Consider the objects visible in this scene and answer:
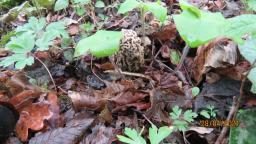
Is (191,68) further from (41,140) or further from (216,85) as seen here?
(41,140)

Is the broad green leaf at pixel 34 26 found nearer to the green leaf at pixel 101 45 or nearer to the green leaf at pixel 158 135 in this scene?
the green leaf at pixel 101 45

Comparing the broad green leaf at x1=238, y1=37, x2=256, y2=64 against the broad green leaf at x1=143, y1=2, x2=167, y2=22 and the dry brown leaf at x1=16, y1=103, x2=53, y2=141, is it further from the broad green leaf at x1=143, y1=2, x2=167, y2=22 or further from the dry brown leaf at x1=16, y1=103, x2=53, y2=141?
the dry brown leaf at x1=16, y1=103, x2=53, y2=141

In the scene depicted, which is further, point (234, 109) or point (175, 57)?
point (175, 57)

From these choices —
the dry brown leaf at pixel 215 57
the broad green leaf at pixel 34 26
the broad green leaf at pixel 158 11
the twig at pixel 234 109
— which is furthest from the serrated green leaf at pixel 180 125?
the broad green leaf at pixel 34 26

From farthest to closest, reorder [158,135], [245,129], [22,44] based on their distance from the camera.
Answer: [22,44], [245,129], [158,135]

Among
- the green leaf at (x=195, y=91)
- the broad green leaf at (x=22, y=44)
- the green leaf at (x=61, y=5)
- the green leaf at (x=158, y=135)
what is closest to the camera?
the green leaf at (x=158, y=135)

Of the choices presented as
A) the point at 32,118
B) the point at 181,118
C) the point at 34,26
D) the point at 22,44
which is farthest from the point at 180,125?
the point at 34,26

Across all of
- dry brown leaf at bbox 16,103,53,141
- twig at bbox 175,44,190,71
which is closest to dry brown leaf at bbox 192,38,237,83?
twig at bbox 175,44,190,71
